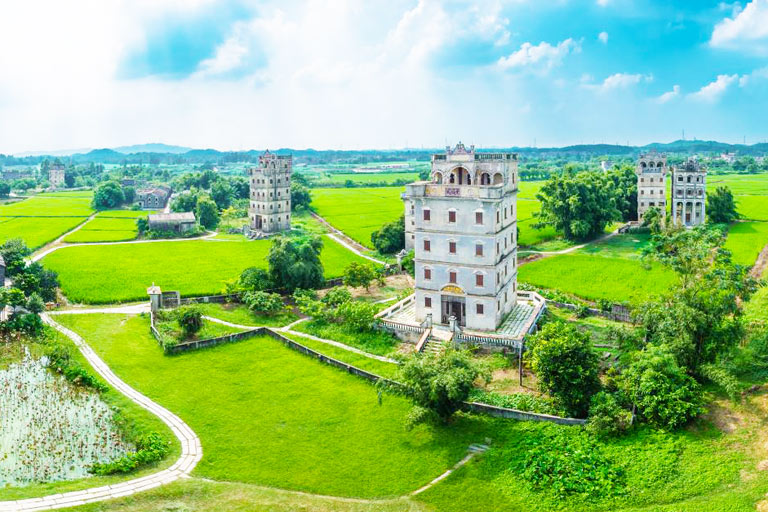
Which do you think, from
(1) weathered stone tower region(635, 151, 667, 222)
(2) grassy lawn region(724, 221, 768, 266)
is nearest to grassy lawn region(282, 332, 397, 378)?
(2) grassy lawn region(724, 221, 768, 266)

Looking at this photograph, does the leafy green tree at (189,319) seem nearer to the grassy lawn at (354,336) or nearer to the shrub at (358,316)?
the grassy lawn at (354,336)

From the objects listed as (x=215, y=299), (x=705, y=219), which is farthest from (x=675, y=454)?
(x=705, y=219)

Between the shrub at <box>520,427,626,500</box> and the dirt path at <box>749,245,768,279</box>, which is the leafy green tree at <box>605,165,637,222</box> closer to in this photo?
the dirt path at <box>749,245,768,279</box>

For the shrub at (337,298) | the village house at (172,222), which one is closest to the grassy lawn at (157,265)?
the village house at (172,222)

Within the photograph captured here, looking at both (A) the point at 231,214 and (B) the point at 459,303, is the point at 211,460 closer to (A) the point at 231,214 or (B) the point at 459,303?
(B) the point at 459,303

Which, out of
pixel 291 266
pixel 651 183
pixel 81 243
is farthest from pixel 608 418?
pixel 81 243
